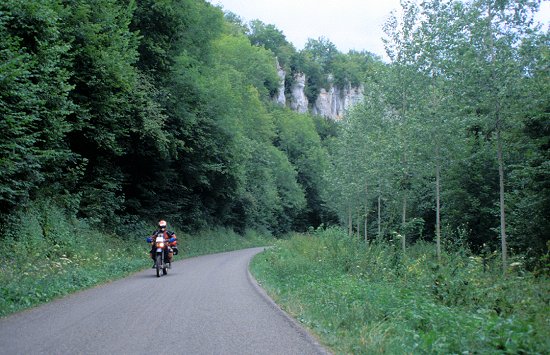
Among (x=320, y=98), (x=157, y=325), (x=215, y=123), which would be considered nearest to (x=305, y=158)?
(x=215, y=123)

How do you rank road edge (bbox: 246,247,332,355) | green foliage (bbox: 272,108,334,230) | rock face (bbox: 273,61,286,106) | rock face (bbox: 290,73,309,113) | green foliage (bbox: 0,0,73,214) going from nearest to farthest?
road edge (bbox: 246,247,332,355) → green foliage (bbox: 0,0,73,214) → green foliage (bbox: 272,108,334,230) → rock face (bbox: 273,61,286,106) → rock face (bbox: 290,73,309,113)

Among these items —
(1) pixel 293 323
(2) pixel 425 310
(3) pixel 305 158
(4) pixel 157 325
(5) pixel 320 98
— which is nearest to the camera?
(2) pixel 425 310

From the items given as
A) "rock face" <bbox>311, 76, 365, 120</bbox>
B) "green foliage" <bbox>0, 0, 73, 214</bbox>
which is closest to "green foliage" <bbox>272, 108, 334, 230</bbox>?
"rock face" <bbox>311, 76, 365, 120</bbox>

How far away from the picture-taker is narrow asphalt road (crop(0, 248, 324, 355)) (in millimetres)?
6469

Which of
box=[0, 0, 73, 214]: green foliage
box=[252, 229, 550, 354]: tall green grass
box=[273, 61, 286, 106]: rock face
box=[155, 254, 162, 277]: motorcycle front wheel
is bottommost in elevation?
box=[155, 254, 162, 277]: motorcycle front wheel

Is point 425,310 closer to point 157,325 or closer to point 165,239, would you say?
point 157,325

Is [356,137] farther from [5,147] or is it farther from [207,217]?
[5,147]

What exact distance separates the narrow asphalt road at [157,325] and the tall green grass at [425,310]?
2.12ft

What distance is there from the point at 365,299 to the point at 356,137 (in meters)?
24.1

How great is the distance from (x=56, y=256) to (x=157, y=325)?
27.7 ft

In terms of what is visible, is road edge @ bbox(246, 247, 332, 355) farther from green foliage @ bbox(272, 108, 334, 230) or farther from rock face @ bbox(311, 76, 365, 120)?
rock face @ bbox(311, 76, 365, 120)

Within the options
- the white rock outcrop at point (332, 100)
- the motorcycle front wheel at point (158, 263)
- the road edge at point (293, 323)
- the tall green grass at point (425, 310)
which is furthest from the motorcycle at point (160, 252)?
the white rock outcrop at point (332, 100)

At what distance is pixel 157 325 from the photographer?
7914 mm

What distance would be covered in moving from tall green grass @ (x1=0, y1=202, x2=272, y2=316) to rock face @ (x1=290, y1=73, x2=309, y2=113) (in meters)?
94.2
